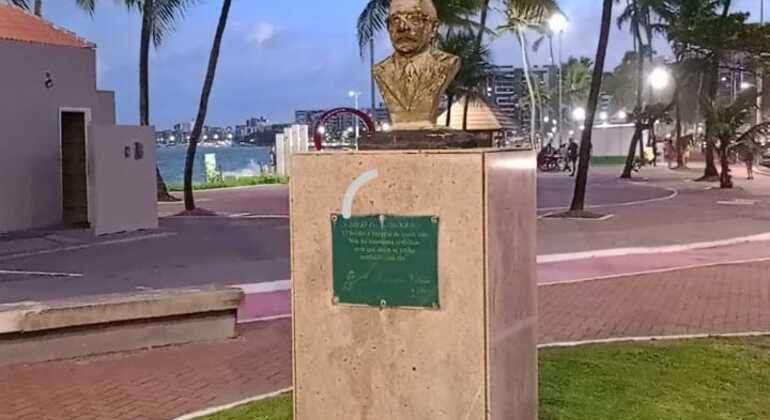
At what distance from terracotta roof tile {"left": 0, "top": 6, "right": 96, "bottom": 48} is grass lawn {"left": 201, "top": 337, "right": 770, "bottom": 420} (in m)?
14.1

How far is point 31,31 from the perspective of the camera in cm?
1959

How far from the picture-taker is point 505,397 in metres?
5.09

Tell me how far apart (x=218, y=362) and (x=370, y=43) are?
19.7 m

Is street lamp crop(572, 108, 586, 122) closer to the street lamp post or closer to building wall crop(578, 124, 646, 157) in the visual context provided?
building wall crop(578, 124, 646, 157)

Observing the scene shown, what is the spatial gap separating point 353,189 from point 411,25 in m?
0.91

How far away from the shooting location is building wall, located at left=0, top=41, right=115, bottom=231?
18453 millimetres

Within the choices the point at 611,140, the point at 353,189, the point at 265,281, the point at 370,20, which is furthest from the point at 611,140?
the point at 353,189

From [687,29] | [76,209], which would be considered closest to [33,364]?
[76,209]

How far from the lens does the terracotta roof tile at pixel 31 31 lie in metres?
19.0

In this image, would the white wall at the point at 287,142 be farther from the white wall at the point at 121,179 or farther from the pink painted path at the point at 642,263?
the pink painted path at the point at 642,263

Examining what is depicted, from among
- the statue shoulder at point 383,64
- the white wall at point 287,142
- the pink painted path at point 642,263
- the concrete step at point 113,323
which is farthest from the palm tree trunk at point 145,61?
the statue shoulder at point 383,64

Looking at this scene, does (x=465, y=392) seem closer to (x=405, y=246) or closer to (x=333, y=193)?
(x=405, y=246)

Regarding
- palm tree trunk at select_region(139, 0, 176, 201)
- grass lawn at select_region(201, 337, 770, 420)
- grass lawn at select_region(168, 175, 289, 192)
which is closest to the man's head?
grass lawn at select_region(201, 337, 770, 420)

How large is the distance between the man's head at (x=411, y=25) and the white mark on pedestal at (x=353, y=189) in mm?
729
